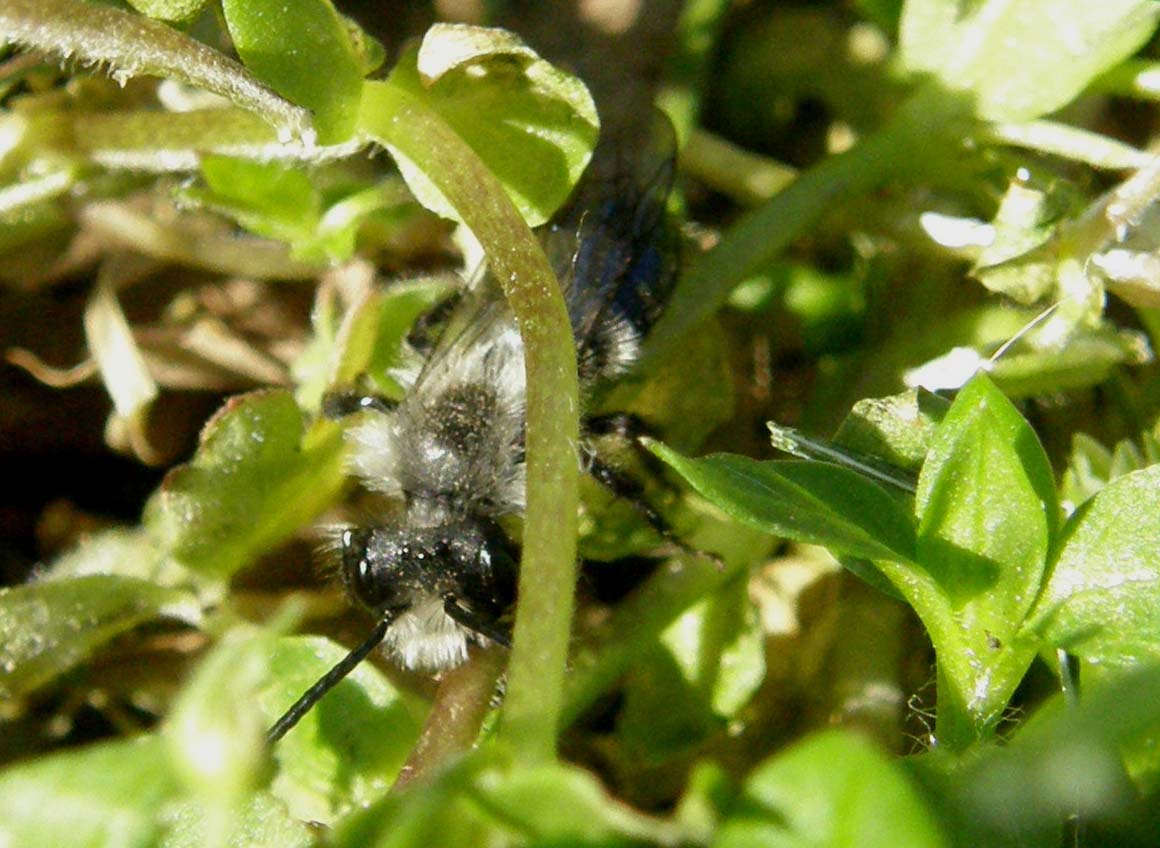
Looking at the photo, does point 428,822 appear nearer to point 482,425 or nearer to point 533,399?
point 533,399

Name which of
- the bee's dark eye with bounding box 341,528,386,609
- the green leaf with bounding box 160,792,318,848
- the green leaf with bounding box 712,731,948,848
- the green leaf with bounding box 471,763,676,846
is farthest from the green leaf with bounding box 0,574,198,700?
the green leaf with bounding box 712,731,948,848

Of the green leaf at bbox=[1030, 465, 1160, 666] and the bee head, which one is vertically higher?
the green leaf at bbox=[1030, 465, 1160, 666]

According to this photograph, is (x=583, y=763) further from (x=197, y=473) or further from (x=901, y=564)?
(x=901, y=564)

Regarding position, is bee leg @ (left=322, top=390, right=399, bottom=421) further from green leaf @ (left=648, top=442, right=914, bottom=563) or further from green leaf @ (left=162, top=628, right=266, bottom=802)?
green leaf @ (left=162, top=628, right=266, bottom=802)

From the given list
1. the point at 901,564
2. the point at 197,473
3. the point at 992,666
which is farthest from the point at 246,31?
the point at 992,666

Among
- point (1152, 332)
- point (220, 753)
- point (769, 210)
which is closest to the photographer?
point (220, 753)

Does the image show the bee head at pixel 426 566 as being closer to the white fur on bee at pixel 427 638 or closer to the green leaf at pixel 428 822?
the white fur on bee at pixel 427 638

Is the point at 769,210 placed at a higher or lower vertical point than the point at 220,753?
→ lower

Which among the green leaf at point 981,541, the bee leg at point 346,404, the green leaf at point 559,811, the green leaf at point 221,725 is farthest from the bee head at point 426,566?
the green leaf at point 221,725

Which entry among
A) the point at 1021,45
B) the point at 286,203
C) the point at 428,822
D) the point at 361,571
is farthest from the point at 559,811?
the point at 1021,45
